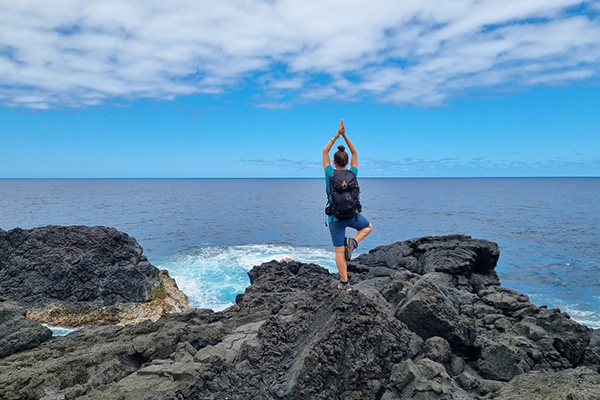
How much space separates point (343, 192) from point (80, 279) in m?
14.4

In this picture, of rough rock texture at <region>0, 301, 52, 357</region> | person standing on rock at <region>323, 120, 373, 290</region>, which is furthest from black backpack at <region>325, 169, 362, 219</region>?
rough rock texture at <region>0, 301, 52, 357</region>

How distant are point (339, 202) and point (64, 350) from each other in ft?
Answer: 23.5

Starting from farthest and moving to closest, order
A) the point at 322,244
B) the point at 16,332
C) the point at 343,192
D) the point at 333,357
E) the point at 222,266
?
the point at 322,244
the point at 222,266
the point at 16,332
the point at 343,192
the point at 333,357

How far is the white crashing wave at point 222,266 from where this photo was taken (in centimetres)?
1997

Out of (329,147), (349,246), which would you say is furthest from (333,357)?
(329,147)

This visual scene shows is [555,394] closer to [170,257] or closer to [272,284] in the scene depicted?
[272,284]

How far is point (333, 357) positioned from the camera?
A: 242 inches

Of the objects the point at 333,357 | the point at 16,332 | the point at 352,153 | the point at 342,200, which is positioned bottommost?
the point at 16,332

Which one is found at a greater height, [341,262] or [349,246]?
[349,246]

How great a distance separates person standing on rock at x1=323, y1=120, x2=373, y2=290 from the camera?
23.5 feet

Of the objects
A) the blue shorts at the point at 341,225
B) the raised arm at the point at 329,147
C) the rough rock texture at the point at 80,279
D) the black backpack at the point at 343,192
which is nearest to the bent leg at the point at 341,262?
the blue shorts at the point at 341,225

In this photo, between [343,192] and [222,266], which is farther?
[222,266]

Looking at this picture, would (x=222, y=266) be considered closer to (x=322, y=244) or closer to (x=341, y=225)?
(x=322, y=244)

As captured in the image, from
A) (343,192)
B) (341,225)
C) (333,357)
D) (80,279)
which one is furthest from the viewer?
(80,279)
